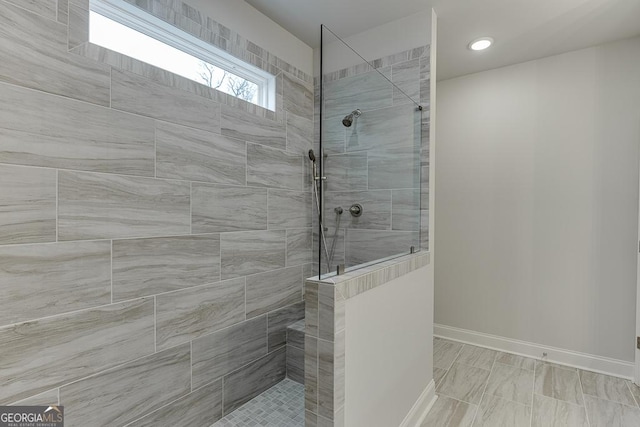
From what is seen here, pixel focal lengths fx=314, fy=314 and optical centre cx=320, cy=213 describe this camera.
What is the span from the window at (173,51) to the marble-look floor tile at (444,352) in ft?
7.80

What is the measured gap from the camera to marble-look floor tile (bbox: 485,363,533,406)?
81.8 inches

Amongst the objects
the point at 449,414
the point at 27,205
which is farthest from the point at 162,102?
the point at 449,414

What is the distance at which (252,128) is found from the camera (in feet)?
6.59

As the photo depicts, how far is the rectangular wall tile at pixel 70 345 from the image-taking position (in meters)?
1.11

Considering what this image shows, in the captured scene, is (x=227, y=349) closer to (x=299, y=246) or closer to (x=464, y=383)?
(x=299, y=246)

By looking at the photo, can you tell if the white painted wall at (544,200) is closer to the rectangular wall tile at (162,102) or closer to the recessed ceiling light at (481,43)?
the recessed ceiling light at (481,43)

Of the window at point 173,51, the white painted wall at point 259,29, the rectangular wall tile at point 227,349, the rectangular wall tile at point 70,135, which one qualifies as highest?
the white painted wall at point 259,29

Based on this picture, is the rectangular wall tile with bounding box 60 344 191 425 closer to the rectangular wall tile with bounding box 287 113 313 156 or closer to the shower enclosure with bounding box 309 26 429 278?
the shower enclosure with bounding box 309 26 429 278

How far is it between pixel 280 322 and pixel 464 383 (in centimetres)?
138

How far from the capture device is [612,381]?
2260 millimetres

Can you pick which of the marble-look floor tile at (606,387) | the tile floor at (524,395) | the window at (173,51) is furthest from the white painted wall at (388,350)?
the window at (173,51)

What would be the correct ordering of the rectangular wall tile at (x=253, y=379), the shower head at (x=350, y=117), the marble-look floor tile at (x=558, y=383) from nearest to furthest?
the shower head at (x=350, y=117) → the rectangular wall tile at (x=253, y=379) → the marble-look floor tile at (x=558, y=383)

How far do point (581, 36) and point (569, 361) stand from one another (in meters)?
2.46

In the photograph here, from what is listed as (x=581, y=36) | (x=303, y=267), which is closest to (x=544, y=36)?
(x=581, y=36)
